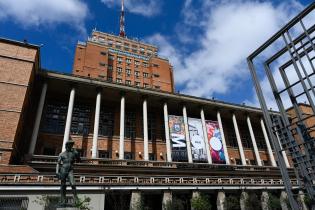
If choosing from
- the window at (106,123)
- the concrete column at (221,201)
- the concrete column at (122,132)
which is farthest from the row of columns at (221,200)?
the window at (106,123)

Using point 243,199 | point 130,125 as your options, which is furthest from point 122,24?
point 243,199

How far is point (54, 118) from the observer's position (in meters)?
29.8

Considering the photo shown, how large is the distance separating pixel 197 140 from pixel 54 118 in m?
17.4

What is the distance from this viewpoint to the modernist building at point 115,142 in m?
20.7

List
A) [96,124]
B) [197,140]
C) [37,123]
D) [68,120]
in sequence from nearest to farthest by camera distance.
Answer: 1. [37,123]
2. [68,120]
3. [96,124]
4. [197,140]

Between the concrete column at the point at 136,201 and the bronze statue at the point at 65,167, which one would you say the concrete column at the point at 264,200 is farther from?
the bronze statue at the point at 65,167

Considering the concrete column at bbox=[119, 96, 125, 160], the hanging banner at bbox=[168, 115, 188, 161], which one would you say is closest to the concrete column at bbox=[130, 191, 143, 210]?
the concrete column at bbox=[119, 96, 125, 160]

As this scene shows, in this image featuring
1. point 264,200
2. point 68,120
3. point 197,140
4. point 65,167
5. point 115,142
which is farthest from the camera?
point 197,140

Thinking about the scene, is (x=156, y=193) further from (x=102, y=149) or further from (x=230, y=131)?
(x=230, y=131)

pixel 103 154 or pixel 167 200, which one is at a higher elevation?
pixel 103 154

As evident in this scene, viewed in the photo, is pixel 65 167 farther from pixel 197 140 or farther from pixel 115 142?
pixel 197 140

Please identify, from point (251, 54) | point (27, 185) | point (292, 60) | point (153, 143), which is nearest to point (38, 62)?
point (27, 185)

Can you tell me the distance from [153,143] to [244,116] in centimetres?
1587

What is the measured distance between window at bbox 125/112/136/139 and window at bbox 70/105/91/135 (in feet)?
16.1
